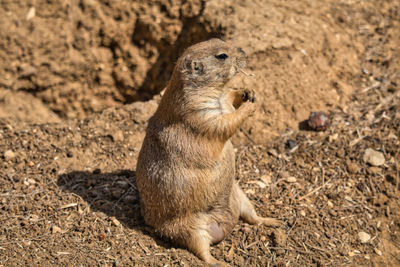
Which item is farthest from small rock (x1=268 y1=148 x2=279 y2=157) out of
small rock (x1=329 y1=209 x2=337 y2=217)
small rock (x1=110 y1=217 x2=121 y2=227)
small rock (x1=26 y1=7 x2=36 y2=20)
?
small rock (x1=26 y1=7 x2=36 y2=20)

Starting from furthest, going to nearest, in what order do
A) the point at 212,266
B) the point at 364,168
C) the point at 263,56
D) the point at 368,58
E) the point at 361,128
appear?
the point at 368,58
the point at 263,56
the point at 361,128
the point at 364,168
the point at 212,266

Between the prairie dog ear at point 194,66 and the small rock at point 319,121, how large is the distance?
6.91 ft

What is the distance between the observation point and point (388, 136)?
5.04m

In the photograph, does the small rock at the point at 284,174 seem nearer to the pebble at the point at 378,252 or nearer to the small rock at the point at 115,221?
the pebble at the point at 378,252

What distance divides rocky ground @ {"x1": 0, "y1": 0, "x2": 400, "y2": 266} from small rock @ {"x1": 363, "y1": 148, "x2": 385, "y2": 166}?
1.0 inches

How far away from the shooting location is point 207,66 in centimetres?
378

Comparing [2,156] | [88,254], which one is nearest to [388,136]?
[88,254]

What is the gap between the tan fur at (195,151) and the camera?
12.1 feet

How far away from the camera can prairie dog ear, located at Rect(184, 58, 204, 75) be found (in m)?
3.74

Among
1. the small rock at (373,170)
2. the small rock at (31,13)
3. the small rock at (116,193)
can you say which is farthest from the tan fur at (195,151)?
the small rock at (31,13)

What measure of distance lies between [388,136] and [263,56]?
190 cm

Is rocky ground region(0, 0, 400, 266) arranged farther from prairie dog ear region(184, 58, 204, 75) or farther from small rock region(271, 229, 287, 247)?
prairie dog ear region(184, 58, 204, 75)

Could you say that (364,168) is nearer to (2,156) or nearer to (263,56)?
(263,56)

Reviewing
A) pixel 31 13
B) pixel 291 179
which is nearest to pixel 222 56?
pixel 291 179
